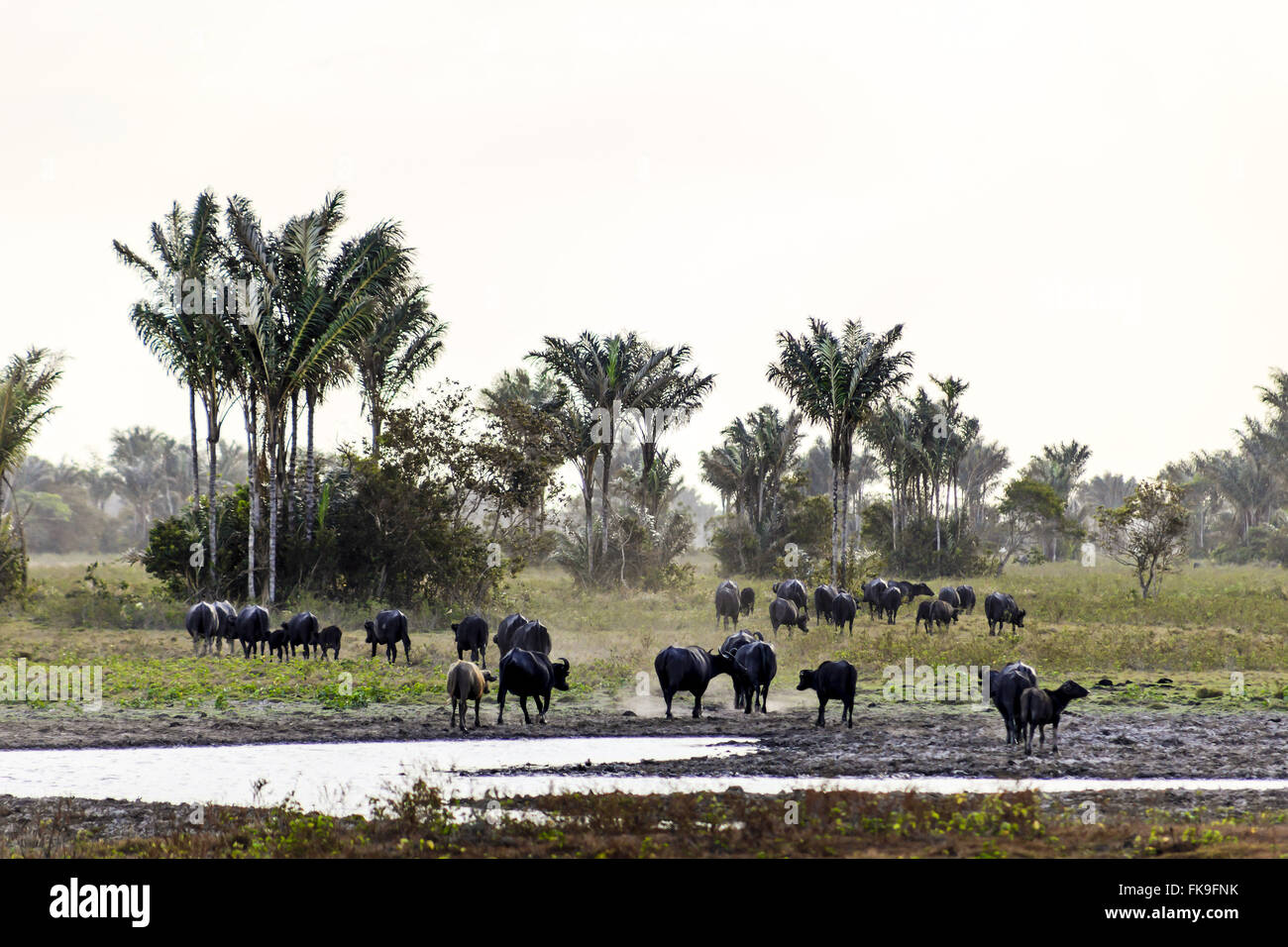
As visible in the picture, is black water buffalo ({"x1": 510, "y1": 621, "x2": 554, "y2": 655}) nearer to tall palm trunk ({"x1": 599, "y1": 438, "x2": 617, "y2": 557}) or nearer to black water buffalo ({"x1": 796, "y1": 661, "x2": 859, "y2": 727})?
black water buffalo ({"x1": 796, "y1": 661, "x2": 859, "y2": 727})

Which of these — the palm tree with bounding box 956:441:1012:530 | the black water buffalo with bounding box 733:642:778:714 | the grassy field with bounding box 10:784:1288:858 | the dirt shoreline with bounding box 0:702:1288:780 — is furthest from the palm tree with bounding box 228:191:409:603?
the palm tree with bounding box 956:441:1012:530

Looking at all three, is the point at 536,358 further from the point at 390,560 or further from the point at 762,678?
the point at 762,678

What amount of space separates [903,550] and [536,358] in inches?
970

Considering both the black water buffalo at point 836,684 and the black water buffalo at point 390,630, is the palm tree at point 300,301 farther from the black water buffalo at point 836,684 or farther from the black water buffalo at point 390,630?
the black water buffalo at point 836,684

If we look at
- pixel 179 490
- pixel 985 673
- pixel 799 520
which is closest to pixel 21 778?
pixel 985 673

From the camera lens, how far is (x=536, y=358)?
169 feet

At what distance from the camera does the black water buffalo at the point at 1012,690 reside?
17.3 m

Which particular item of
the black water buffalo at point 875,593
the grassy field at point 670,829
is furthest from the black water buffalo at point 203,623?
the black water buffalo at point 875,593

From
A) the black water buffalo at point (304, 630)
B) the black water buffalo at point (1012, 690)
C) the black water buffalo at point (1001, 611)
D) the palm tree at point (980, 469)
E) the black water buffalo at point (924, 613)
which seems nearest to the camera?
the black water buffalo at point (1012, 690)

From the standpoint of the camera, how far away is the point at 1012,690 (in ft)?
57.1

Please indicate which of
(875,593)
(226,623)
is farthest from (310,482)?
(875,593)

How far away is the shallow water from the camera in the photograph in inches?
574

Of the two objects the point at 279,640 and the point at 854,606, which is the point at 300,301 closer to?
the point at 279,640

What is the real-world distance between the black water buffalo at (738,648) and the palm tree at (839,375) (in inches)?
749
